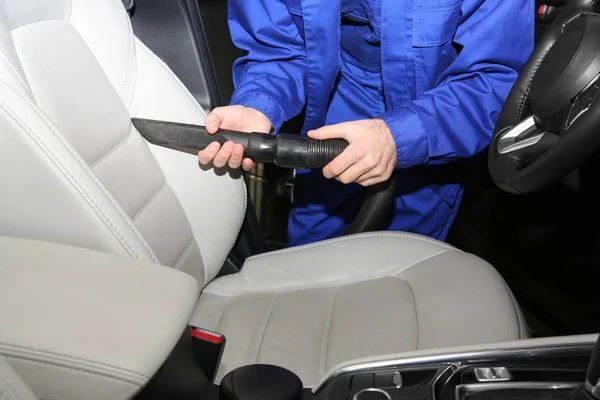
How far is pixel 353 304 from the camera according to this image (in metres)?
1.09

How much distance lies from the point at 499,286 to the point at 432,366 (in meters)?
0.33

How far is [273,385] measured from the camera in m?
0.80

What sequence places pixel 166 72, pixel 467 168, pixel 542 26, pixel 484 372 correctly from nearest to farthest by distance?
pixel 484 372, pixel 166 72, pixel 467 168, pixel 542 26

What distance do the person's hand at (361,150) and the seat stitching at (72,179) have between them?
365 millimetres

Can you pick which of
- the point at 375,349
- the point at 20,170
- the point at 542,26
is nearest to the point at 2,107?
the point at 20,170

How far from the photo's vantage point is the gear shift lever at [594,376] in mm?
629

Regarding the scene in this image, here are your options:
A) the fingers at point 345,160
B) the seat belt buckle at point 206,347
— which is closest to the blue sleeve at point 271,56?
the fingers at point 345,160

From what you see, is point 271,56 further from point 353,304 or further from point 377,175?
point 353,304

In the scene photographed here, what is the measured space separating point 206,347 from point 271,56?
0.75 metres

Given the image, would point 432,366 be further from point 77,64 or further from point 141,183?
point 77,64

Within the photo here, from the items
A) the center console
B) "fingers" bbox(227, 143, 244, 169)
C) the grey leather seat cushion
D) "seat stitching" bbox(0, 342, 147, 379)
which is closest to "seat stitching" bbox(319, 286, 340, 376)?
the grey leather seat cushion

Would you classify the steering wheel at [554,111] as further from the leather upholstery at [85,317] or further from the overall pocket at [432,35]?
the leather upholstery at [85,317]

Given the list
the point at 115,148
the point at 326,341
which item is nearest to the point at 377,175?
the point at 326,341

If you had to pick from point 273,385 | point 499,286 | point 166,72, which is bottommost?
point 499,286
